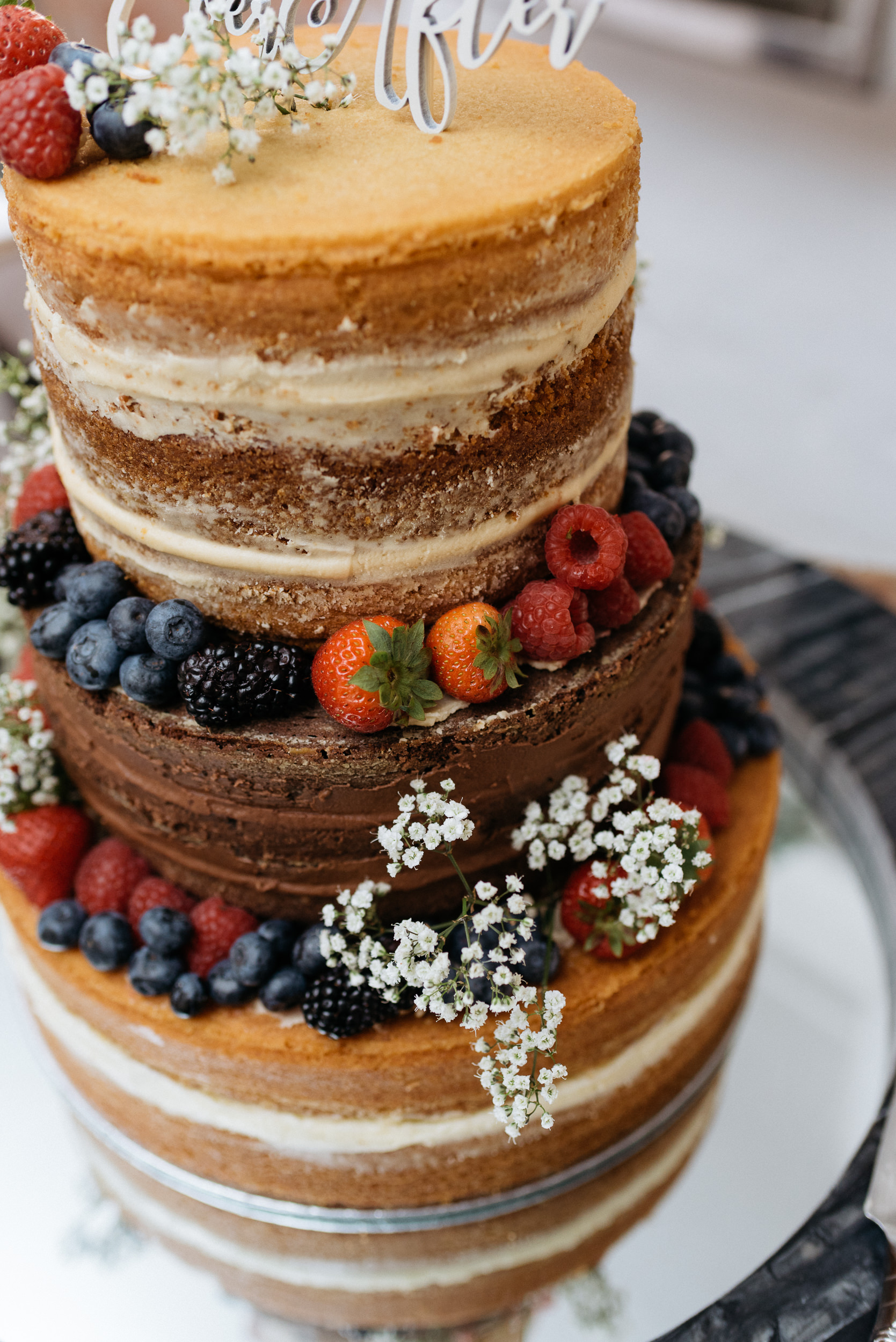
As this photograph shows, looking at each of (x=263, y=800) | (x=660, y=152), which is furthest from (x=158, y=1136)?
(x=660, y=152)

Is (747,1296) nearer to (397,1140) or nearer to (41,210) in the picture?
(397,1140)

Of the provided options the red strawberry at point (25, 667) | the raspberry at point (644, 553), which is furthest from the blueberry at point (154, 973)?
the raspberry at point (644, 553)

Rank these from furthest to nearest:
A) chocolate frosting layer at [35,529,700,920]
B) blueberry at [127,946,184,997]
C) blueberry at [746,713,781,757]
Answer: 1. blueberry at [746,713,781,757]
2. blueberry at [127,946,184,997]
3. chocolate frosting layer at [35,529,700,920]

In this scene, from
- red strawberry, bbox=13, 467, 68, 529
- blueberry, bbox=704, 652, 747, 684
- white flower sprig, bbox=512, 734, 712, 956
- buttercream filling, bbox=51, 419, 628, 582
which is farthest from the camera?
blueberry, bbox=704, 652, 747, 684

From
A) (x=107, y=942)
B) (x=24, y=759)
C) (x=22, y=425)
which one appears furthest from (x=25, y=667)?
(x=107, y=942)

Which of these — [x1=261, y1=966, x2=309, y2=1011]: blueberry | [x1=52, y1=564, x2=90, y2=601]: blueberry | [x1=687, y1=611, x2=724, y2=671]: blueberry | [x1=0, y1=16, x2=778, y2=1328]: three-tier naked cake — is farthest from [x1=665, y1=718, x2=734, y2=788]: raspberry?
[x1=52, y1=564, x2=90, y2=601]: blueberry

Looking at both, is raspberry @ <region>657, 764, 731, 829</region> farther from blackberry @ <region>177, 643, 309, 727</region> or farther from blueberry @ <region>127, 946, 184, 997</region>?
blueberry @ <region>127, 946, 184, 997</region>

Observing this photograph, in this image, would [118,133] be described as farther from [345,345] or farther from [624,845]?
[624,845]
